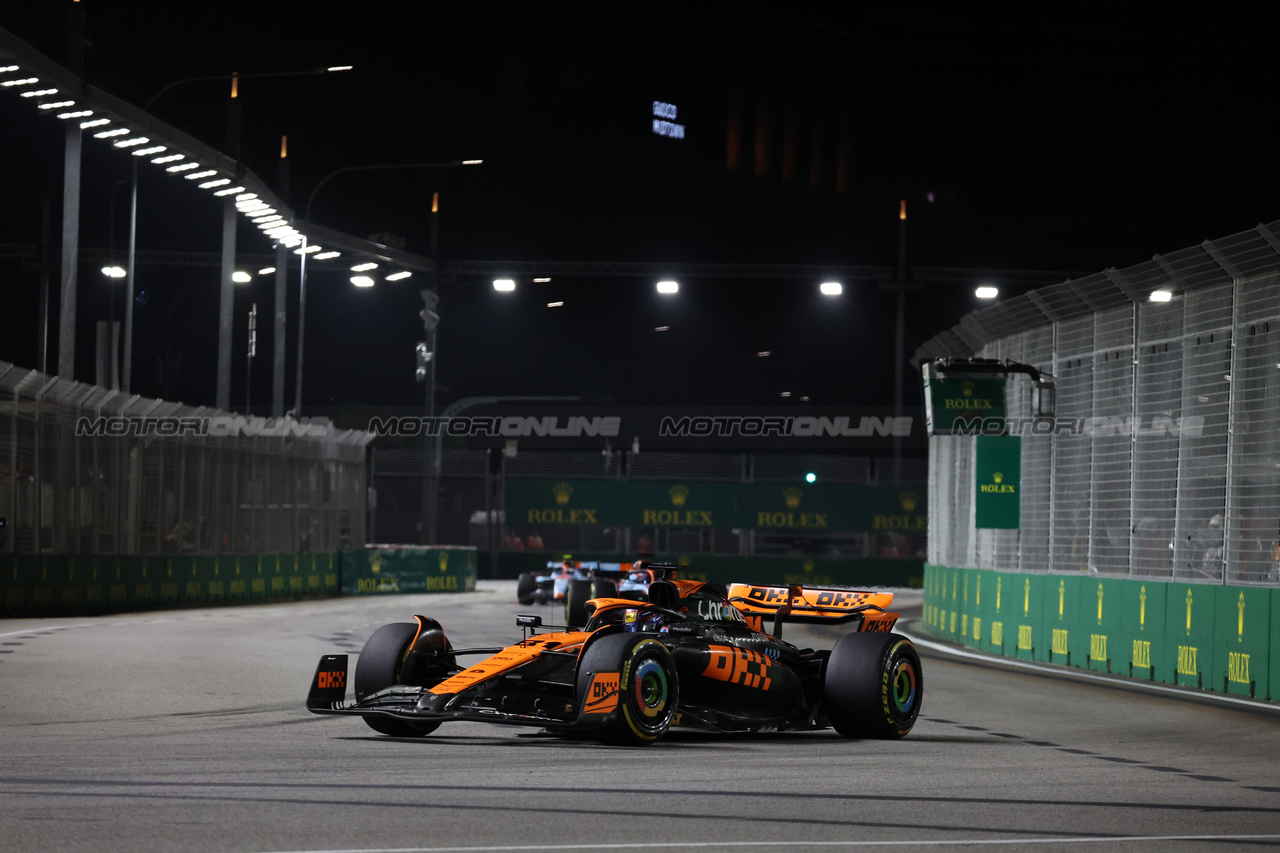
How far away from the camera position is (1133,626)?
16906 mm

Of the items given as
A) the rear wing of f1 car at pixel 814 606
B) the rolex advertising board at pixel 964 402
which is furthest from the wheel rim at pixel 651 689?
the rolex advertising board at pixel 964 402

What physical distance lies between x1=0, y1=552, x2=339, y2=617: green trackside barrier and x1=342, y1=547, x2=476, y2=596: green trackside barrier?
4.58 feet

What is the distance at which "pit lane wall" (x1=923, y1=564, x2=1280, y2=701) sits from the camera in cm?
1467

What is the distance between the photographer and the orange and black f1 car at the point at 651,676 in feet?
30.4

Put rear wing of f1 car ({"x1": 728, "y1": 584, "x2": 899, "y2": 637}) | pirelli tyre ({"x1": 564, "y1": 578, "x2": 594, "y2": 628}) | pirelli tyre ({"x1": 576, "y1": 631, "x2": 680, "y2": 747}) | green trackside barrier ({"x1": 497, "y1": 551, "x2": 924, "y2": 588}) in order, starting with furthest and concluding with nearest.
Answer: green trackside barrier ({"x1": 497, "y1": 551, "x2": 924, "y2": 588}) → pirelli tyre ({"x1": 564, "y1": 578, "x2": 594, "y2": 628}) → rear wing of f1 car ({"x1": 728, "y1": 584, "x2": 899, "y2": 637}) → pirelli tyre ({"x1": 576, "y1": 631, "x2": 680, "y2": 747})

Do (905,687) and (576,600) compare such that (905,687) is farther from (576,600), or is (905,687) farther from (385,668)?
(576,600)

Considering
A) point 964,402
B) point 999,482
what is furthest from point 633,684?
point 964,402

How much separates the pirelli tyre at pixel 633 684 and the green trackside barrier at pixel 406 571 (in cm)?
2940

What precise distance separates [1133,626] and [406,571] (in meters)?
25.3

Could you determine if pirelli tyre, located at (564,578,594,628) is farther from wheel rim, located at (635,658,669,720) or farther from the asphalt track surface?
wheel rim, located at (635,658,669,720)

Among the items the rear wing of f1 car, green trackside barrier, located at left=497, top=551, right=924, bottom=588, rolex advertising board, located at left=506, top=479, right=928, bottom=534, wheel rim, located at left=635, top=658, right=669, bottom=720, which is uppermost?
rolex advertising board, located at left=506, top=479, right=928, bottom=534

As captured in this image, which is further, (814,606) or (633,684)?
(814,606)

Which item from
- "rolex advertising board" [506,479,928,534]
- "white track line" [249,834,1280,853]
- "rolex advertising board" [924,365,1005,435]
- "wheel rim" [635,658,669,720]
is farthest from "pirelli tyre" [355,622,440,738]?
"rolex advertising board" [506,479,928,534]

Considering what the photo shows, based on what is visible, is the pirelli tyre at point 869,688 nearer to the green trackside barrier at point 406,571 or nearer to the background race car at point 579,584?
the background race car at point 579,584
